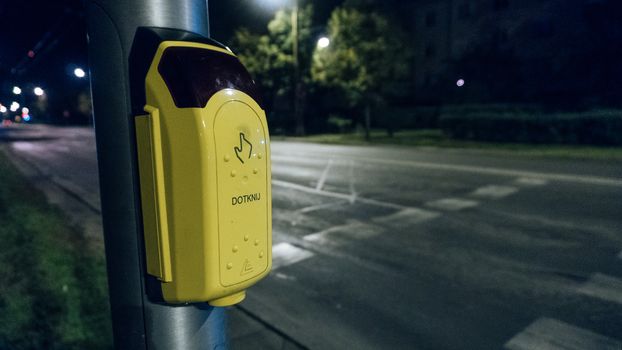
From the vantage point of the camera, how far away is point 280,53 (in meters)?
33.3

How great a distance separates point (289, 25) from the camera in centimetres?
3238

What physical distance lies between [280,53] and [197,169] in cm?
3344

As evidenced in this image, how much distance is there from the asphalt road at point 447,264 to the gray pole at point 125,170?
2149 mm

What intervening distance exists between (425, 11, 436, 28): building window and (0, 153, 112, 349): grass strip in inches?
1631

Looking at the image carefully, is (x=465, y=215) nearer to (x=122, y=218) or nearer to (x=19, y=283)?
(x=19, y=283)

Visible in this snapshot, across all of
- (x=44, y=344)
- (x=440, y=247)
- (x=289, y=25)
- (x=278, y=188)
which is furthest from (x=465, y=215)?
(x=289, y=25)

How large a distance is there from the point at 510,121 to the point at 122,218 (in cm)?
2133

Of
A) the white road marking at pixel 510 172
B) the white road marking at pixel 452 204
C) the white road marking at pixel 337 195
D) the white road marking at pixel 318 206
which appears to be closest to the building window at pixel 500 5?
the white road marking at pixel 510 172

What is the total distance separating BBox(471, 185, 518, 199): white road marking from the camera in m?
9.15

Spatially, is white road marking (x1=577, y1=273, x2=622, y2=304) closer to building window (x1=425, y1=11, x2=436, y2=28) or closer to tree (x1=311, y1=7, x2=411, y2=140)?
tree (x1=311, y1=7, x2=411, y2=140)

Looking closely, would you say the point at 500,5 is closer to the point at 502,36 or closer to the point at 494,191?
the point at 502,36

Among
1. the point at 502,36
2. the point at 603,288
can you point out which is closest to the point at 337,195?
the point at 603,288

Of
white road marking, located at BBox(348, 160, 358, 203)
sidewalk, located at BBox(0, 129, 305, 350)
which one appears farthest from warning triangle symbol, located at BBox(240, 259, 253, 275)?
white road marking, located at BBox(348, 160, 358, 203)


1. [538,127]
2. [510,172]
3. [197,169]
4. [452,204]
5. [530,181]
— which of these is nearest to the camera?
[197,169]
